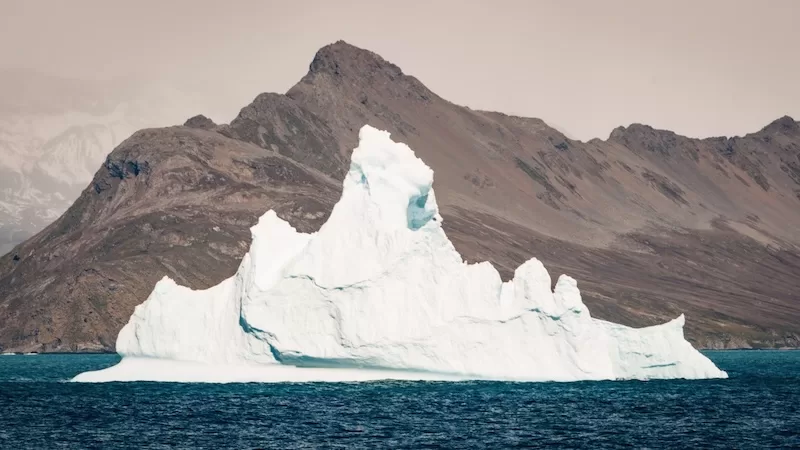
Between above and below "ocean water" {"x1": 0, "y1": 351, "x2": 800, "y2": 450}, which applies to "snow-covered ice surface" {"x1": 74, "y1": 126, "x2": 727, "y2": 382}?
above

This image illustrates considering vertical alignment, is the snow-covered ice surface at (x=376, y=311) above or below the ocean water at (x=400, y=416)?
above

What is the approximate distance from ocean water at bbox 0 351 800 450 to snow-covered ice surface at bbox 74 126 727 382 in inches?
73.8

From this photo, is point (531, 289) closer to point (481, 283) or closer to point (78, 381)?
point (481, 283)

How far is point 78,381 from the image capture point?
328 ft

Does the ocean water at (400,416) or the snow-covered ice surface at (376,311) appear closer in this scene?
the ocean water at (400,416)

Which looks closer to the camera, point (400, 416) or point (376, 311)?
point (400, 416)

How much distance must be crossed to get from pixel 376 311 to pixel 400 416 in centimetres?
1440

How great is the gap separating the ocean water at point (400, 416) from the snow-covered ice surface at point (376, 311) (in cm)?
188

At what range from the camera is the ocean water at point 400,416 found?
5875cm

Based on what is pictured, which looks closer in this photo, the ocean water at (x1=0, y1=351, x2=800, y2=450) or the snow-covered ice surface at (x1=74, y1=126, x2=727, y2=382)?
the ocean water at (x1=0, y1=351, x2=800, y2=450)

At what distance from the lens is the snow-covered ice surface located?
8162cm

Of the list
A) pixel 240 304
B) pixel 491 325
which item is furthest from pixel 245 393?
pixel 491 325

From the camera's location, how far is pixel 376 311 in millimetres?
81312

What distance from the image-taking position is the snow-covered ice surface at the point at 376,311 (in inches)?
3214
